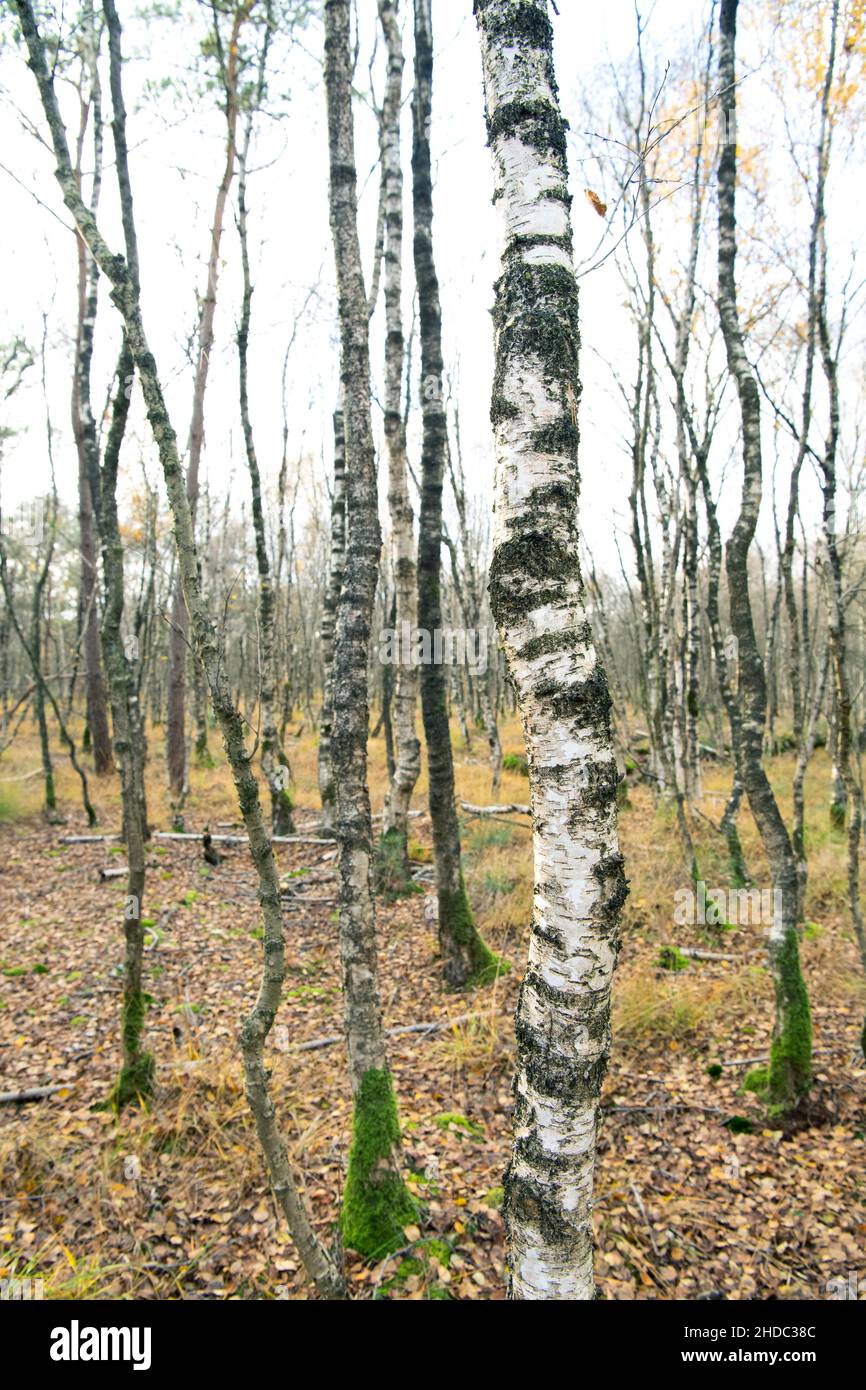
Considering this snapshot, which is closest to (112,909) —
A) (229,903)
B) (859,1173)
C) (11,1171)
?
(229,903)

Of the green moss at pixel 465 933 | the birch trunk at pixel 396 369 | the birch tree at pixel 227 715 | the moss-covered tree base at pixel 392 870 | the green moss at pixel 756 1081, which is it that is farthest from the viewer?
the moss-covered tree base at pixel 392 870

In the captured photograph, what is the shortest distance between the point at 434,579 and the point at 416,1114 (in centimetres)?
387

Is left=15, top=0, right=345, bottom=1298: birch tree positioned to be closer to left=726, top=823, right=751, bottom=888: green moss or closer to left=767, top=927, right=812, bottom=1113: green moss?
left=767, top=927, right=812, bottom=1113: green moss

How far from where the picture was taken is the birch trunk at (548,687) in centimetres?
165

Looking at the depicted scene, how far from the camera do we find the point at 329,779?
9.48 m

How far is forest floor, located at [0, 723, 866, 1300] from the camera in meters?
2.91

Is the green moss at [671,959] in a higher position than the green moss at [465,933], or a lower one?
lower

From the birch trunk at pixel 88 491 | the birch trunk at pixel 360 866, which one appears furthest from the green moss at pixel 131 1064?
the birch trunk at pixel 88 491

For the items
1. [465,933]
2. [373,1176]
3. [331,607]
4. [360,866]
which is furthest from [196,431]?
[373,1176]

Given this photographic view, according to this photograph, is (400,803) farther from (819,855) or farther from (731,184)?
(731,184)

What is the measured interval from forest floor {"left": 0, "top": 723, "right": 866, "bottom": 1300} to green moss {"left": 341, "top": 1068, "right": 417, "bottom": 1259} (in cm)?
13

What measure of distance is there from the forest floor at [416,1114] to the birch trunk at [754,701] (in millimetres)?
347

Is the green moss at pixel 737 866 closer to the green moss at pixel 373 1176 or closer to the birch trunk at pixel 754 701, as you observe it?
the birch trunk at pixel 754 701
